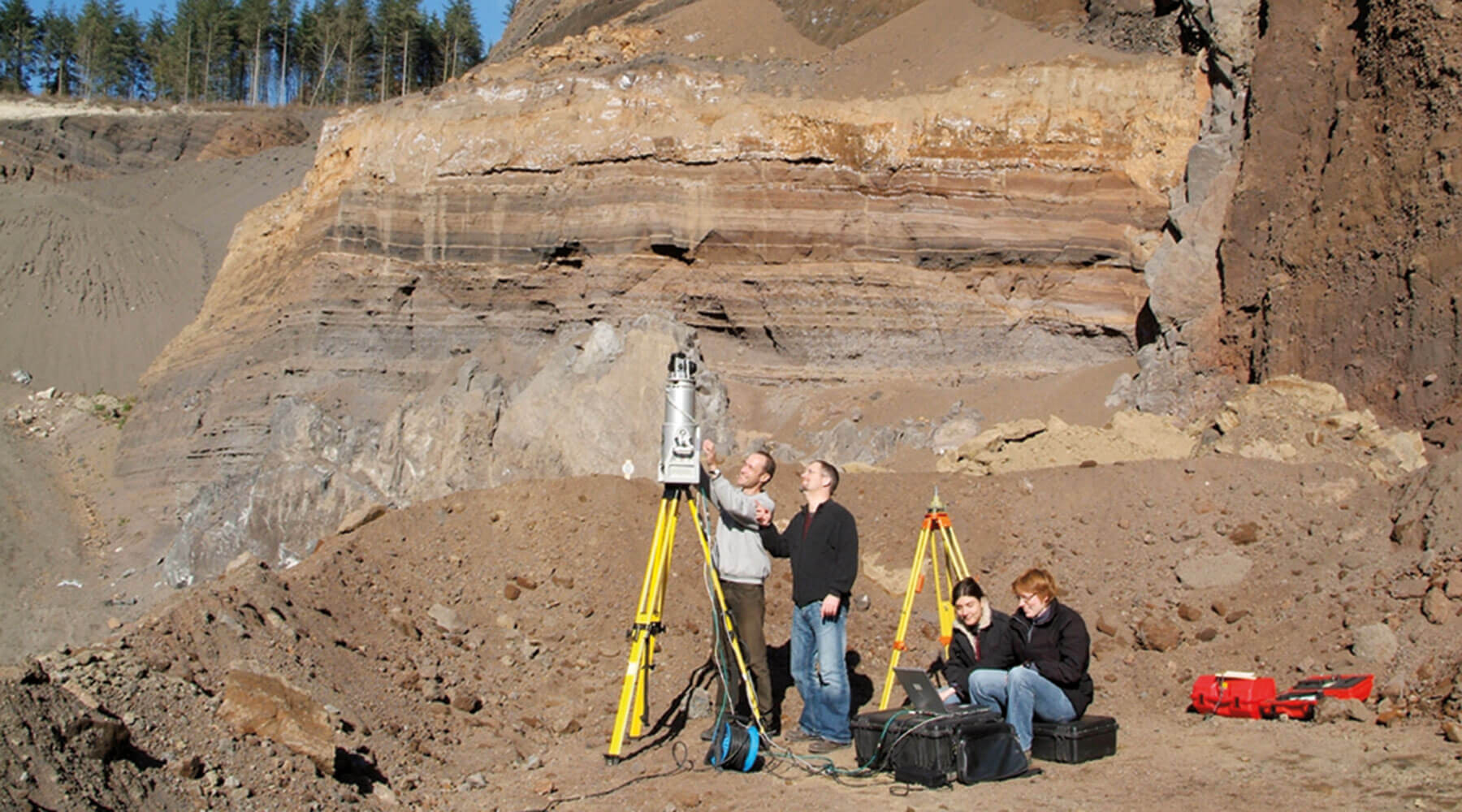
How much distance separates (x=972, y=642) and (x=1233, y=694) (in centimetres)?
181

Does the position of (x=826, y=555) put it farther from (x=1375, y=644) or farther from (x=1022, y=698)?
(x=1375, y=644)

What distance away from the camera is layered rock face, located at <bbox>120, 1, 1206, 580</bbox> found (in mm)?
18266

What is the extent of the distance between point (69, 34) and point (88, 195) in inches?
1101

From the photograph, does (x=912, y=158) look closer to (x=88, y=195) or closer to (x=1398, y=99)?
(x=1398, y=99)

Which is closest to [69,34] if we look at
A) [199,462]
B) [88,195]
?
[88,195]

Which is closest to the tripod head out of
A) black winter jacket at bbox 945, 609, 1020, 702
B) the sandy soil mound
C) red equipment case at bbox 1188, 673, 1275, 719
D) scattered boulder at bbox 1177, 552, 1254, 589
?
black winter jacket at bbox 945, 609, 1020, 702

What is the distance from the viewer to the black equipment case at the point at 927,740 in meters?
6.43

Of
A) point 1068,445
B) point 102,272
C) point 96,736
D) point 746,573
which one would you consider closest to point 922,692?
point 746,573

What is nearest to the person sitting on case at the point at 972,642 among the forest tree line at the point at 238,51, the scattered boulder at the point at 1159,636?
the scattered boulder at the point at 1159,636

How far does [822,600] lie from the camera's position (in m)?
7.69

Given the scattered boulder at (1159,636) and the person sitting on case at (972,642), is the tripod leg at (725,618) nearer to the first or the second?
the person sitting on case at (972,642)

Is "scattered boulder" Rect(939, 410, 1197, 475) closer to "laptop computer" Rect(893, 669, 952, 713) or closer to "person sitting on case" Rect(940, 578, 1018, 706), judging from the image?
"person sitting on case" Rect(940, 578, 1018, 706)

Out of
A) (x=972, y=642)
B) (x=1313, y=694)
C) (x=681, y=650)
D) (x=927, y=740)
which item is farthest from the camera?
(x=681, y=650)

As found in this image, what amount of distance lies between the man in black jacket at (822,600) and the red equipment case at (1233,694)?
236 centimetres
